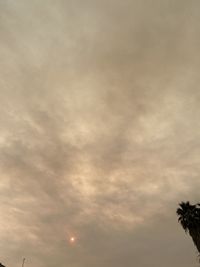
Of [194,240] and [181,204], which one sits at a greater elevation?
[181,204]

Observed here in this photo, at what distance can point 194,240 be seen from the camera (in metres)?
65.8

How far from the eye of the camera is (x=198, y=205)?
7094 cm

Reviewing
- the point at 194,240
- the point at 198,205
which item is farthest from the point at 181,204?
the point at 194,240

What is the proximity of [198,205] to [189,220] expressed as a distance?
182 inches

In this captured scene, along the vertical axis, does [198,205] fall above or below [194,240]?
above

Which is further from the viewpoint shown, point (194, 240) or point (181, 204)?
point (181, 204)

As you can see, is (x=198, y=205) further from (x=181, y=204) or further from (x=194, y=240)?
(x=194, y=240)

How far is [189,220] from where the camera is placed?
68125 millimetres

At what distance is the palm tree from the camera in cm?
6650

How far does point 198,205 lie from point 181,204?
3.58 meters

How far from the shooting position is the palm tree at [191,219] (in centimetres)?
6650

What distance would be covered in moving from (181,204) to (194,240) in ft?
27.0

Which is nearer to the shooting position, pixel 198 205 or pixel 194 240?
pixel 194 240

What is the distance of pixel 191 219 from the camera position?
6812 cm
